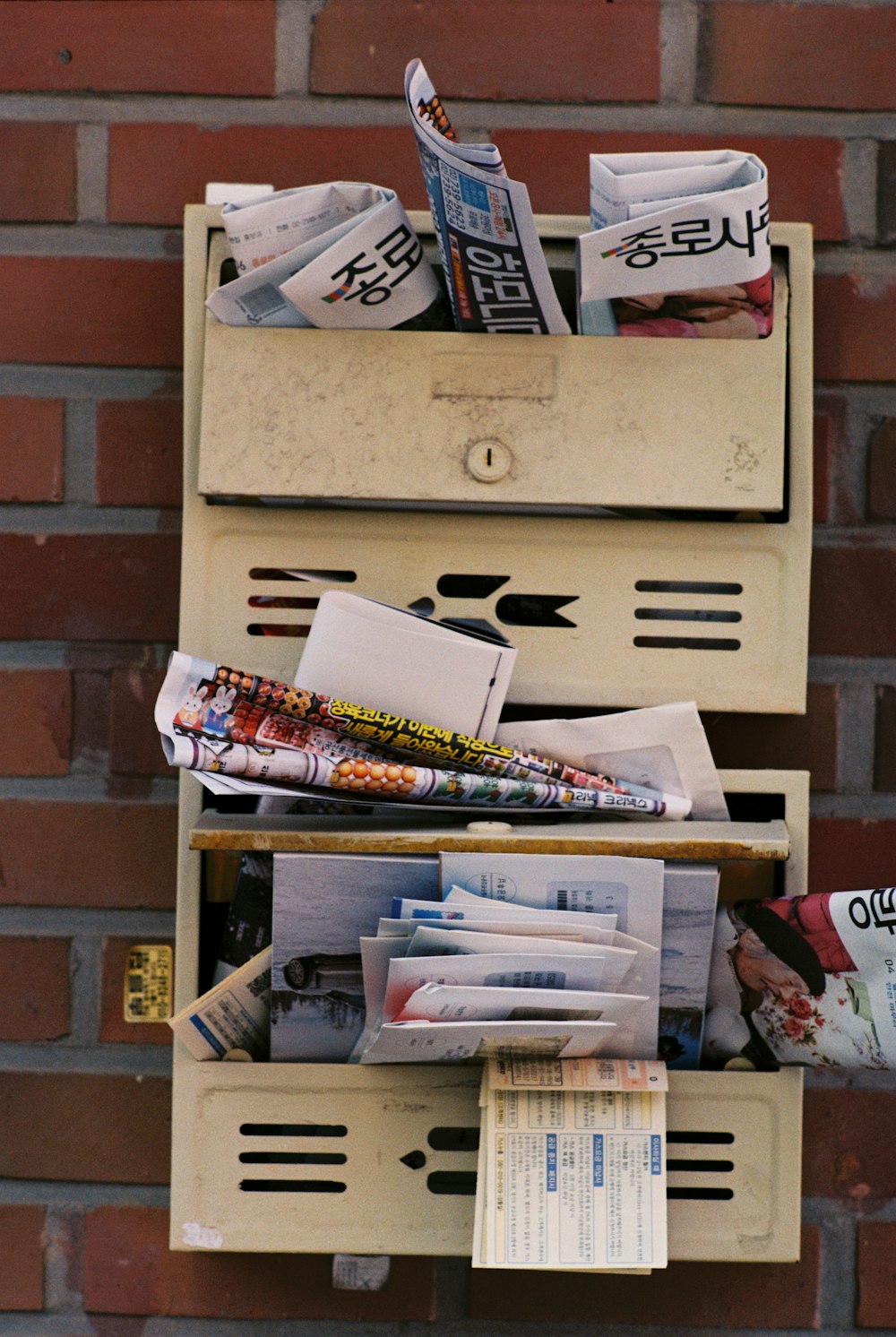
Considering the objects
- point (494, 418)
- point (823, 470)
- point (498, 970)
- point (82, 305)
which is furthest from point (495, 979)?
point (82, 305)

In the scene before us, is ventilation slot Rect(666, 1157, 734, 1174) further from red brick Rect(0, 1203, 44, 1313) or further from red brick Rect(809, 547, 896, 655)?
red brick Rect(0, 1203, 44, 1313)

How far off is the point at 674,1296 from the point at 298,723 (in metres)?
0.52

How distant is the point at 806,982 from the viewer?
65cm

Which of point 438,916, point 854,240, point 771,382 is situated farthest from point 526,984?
point 854,240

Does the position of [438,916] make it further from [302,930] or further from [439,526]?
[439,526]

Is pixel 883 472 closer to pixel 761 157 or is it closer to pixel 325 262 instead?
pixel 761 157

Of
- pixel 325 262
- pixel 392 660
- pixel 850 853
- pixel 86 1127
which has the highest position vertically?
pixel 325 262

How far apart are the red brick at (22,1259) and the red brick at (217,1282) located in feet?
0.12

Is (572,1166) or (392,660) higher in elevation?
(392,660)

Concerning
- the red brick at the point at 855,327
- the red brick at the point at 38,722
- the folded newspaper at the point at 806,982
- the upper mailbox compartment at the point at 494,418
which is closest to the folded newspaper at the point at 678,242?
the upper mailbox compartment at the point at 494,418

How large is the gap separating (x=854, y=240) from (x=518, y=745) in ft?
1.47

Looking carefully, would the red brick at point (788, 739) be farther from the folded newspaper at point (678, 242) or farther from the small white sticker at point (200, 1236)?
the small white sticker at point (200, 1236)

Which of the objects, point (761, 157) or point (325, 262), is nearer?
point (325, 262)

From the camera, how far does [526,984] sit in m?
0.63
